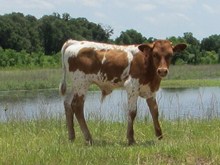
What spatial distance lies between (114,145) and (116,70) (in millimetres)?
1189

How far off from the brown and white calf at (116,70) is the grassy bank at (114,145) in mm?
511

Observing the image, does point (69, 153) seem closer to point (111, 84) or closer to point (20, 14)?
point (111, 84)

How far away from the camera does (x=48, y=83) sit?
33406 millimetres

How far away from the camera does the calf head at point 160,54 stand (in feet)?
24.5

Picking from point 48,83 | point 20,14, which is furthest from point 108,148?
point 20,14

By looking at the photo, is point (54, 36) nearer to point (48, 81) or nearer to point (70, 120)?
point (48, 81)

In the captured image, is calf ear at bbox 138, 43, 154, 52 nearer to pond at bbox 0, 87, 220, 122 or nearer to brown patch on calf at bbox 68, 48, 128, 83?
brown patch on calf at bbox 68, 48, 128, 83

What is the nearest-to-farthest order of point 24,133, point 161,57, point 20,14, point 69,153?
point 69,153
point 161,57
point 24,133
point 20,14

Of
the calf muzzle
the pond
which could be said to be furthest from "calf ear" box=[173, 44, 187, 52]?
the pond

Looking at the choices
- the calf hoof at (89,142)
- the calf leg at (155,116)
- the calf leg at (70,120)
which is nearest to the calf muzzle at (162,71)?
the calf leg at (155,116)

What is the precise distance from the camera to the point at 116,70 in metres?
8.02

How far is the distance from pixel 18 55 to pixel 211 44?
4020cm

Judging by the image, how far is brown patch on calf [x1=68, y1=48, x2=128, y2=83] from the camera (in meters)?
8.02

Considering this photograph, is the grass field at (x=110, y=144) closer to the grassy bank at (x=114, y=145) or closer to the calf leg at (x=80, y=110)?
the grassy bank at (x=114, y=145)
